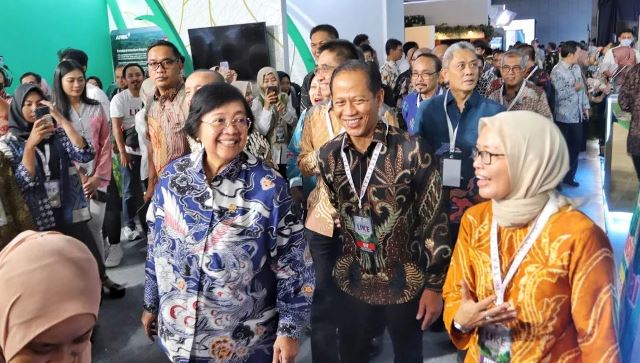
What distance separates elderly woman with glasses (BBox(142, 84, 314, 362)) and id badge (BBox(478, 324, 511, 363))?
0.55 metres

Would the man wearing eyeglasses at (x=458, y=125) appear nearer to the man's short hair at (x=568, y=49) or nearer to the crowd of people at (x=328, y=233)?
the crowd of people at (x=328, y=233)

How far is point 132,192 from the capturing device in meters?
5.04

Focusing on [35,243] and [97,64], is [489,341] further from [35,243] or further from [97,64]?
[97,64]

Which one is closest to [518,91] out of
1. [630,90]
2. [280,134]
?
[630,90]

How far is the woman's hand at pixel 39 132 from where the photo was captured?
283cm

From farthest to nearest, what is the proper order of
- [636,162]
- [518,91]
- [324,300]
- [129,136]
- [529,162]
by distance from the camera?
[129,136]
[518,91]
[636,162]
[324,300]
[529,162]

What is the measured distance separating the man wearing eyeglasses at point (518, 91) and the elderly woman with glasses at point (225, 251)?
315 cm

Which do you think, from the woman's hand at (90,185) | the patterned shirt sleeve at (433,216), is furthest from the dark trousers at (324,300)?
the woman's hand at (90,185)

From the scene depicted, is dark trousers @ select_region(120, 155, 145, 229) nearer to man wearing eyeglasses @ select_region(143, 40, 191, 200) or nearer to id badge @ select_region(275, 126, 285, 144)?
id badge @ select_region(275, 126, 285, 144)

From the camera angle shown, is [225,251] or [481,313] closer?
[481,313]

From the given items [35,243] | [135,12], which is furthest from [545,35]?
[35,243]

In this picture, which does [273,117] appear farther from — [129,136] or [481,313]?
[481,313]

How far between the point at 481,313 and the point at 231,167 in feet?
2.77

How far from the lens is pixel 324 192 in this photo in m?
2.39
